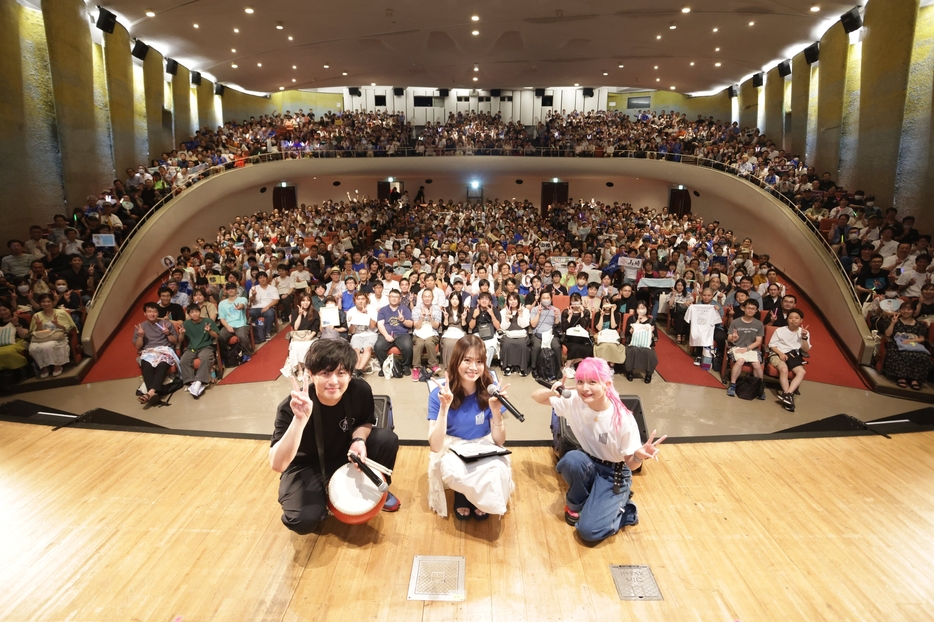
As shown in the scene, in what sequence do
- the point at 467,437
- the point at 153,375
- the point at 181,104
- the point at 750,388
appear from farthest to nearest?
1. the point at 181,104
2. the point at 750,388
3. the point at 153,375
4. the point at 467,437

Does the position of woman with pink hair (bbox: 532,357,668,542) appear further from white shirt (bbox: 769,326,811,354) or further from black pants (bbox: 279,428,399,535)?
white shirt (bbox: 769,326,811,354)

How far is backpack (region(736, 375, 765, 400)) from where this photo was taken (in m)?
5.48

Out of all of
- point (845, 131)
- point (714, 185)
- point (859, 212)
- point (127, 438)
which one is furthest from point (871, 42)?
point (127, 438)

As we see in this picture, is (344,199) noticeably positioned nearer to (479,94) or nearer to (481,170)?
(481,170)

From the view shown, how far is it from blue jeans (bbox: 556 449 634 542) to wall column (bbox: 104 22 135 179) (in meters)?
13.1

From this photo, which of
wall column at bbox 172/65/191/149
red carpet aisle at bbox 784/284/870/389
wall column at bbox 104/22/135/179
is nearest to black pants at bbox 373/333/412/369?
red carpet aisle at bbox 784/284/870/389

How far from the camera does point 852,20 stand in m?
9.80

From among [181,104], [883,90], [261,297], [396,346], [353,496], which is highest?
[181,104]

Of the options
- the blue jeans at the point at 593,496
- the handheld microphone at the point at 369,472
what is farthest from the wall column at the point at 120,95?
the blue jeans at the point at 593,496

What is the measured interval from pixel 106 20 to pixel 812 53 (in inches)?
667

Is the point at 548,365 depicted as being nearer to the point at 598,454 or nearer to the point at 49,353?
the point at 598,454

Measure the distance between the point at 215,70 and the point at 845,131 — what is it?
59.7 ft

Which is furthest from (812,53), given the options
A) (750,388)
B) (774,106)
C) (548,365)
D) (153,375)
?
(153,375)

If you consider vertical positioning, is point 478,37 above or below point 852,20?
above
